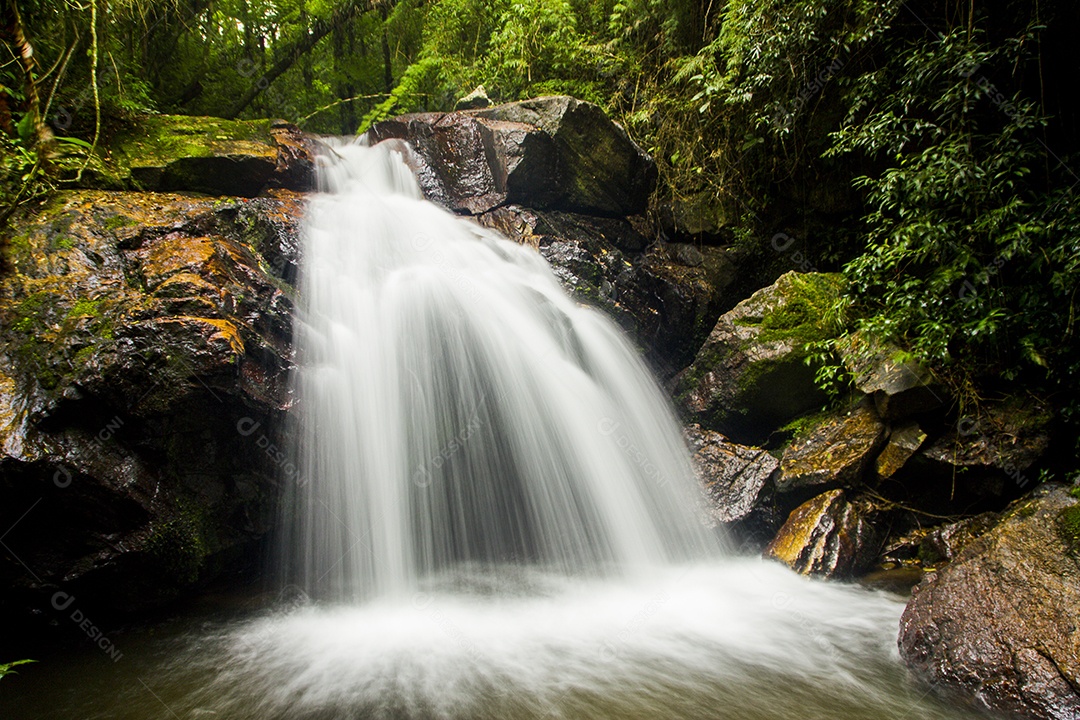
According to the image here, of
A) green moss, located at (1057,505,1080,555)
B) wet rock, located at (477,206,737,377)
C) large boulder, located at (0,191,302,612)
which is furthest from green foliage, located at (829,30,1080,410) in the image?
large boulder, located at (0,191,302,612)

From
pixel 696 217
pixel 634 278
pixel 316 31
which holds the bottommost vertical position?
pixel 634 278

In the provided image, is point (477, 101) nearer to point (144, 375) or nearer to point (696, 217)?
point (696, 217)

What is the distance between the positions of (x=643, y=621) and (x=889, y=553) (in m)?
2.63

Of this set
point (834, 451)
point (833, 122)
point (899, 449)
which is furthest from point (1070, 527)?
point (833, 122)

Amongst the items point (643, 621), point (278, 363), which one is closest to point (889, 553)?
point (643, 621)

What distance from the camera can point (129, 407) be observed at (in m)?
3.53

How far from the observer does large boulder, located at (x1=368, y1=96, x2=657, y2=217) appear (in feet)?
25.6

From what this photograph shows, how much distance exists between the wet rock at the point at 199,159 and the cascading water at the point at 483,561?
2.47ft

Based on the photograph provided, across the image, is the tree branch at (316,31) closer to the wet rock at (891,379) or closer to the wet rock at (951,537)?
the wet rock at (891,379)

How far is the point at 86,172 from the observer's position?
16.5 feet

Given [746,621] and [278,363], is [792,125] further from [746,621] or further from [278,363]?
[278,363]

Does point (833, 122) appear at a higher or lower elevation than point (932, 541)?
higher

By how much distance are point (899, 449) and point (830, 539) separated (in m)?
1.18

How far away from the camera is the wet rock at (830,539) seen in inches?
182
